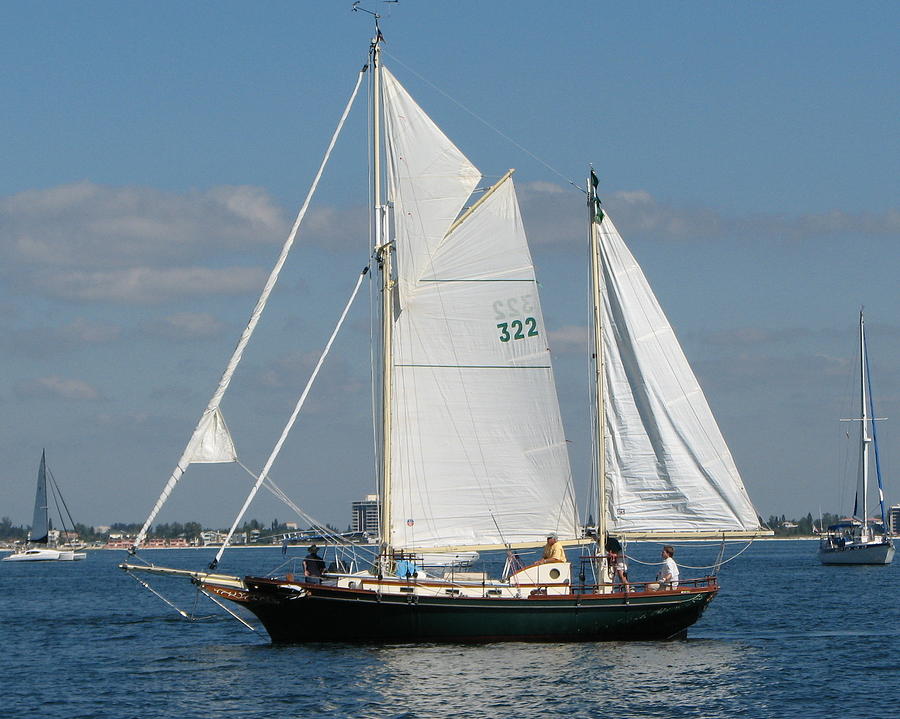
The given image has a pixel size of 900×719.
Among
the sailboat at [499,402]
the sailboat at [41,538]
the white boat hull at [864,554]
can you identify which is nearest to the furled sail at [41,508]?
the sailboat at [41,538]

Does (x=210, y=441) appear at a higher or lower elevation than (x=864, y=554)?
higher

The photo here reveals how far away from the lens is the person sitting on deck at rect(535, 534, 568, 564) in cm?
4347

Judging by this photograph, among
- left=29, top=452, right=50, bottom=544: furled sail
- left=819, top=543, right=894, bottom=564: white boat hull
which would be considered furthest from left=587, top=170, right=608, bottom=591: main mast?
left=29, top=452, right=50, bottom=544: furled sail

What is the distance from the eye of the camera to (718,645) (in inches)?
1820

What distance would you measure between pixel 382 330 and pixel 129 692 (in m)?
14.0

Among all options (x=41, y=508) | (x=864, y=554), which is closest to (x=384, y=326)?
(x=864, y=554)

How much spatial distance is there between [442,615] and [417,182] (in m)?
13.8

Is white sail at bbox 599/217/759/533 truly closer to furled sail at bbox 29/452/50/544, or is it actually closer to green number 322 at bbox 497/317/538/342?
green number 322 at bbox 497/317/538/342

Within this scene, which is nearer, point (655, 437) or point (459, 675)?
point (459, 675)

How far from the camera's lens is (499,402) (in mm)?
45031

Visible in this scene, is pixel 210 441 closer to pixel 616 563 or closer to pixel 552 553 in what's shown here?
pixel 552 553

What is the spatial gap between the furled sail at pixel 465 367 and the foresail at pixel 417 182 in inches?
1.3

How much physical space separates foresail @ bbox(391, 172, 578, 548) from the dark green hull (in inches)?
118

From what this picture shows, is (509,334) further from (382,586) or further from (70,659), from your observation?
(70,659)
